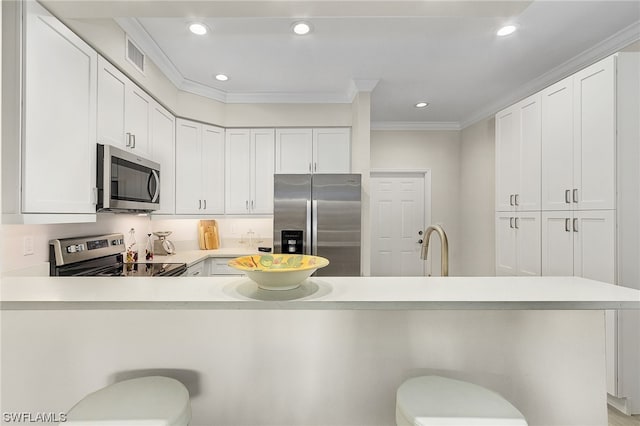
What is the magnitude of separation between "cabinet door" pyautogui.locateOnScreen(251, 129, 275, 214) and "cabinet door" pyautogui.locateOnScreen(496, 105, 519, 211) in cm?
249

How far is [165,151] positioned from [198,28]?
4.10ft

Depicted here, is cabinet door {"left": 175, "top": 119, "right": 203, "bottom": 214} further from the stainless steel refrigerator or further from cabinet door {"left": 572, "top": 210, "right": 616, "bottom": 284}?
cabinet door {"left": 572, "top": 210, "right": 616, "bottom": 284}

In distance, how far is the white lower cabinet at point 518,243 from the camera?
2.76 m

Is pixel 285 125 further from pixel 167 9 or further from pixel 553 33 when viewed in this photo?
pixel 553 33

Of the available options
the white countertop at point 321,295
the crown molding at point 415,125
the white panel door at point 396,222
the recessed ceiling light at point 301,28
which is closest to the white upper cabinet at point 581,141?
the white countertop at point 321,295

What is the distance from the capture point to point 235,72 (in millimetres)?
3109

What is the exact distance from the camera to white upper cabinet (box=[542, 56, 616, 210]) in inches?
83.9

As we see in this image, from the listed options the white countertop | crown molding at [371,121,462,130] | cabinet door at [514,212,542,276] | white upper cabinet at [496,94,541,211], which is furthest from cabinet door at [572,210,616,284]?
crown molding at [371,121,462,130]

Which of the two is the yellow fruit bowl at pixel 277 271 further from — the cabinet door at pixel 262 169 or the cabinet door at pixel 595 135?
the cabinet door at pixel 262 169

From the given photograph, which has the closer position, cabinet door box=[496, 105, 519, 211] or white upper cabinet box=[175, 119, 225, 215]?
cabinet door box=[496, 105, 519, 211]

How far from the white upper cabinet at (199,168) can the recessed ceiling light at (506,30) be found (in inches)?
115

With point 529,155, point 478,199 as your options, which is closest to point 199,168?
point 529,155

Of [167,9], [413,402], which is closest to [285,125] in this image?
[167,9]

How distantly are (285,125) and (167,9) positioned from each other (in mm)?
2228
